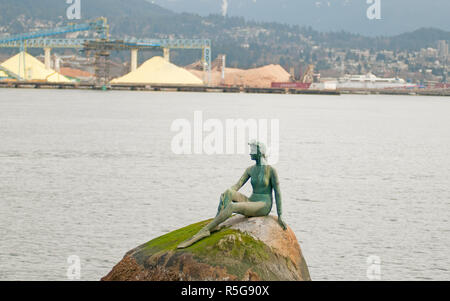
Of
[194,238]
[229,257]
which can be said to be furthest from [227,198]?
[229,257]

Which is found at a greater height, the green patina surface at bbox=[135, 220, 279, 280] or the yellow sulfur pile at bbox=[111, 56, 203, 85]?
the yellow sulfur pile at bbox=[111, 56, 203, 85]

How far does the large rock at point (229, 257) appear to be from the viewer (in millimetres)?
11914

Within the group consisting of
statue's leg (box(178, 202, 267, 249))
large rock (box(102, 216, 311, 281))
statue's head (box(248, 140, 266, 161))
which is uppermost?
statue's head (box(248, 140, 266, 161))

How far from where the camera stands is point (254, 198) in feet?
42.8

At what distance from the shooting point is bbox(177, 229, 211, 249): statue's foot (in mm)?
12344

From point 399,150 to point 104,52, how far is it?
11525 centimetres

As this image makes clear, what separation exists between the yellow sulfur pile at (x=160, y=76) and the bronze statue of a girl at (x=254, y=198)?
583 ft

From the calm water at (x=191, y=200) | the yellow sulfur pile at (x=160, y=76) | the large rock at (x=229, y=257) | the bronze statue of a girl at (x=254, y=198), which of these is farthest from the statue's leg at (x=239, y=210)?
the yellow sulfur pile at (x=160, y=76)

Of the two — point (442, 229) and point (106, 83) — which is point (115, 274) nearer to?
point (442, 229)

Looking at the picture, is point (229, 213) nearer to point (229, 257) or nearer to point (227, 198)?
point (227, 198)

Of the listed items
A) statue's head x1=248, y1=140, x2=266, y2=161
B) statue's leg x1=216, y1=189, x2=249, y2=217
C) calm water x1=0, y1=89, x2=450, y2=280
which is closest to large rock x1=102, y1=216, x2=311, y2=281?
statue's leg x1=216, y1=189, x2=249, y2=217

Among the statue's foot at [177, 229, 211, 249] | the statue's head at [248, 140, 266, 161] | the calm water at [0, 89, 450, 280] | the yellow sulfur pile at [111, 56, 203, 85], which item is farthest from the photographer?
the yellow sulfur pile at [111, 56, 203, 85]

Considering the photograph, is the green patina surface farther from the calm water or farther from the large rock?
the calm water

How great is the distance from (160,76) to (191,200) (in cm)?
16662
